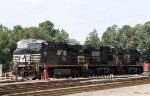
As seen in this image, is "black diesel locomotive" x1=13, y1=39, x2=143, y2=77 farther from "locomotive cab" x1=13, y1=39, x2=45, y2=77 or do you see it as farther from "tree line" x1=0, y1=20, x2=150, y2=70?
"tree line" x1=0, y1=20, x2=150, y2=70

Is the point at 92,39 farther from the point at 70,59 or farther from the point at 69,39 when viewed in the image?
the point at 70,59

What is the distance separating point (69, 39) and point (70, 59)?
2396 inches

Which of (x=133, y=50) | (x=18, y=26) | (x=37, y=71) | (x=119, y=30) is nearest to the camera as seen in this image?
(x=37, y=71)

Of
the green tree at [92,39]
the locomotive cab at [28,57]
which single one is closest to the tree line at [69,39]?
the green tree at [92,39]

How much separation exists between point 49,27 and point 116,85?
264 feet

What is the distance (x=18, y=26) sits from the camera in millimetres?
79750

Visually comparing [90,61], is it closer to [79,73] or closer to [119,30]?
[79,73]

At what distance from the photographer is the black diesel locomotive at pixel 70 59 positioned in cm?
2983

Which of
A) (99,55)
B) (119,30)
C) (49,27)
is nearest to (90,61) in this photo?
(99,55)

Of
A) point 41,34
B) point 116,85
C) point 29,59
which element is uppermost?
point 41,34

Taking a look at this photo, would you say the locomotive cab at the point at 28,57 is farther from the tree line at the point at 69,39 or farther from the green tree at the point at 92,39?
the green tree at the point at 92,39

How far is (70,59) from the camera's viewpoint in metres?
33.0

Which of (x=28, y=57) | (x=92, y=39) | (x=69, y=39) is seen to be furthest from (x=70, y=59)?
(x=69, y=39)

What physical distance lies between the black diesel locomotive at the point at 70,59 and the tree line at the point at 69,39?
1285cm
